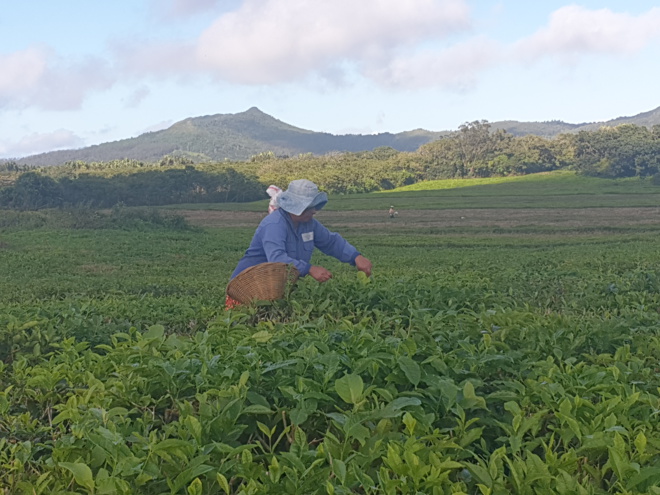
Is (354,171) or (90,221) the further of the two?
(354,171)

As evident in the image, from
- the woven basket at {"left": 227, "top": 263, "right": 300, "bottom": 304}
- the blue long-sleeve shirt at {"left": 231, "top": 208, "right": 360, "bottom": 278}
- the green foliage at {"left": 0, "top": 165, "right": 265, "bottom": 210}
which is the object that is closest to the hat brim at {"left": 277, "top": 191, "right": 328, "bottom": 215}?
the blue long-sleeve shirt at {"left": 231, "top": 208, "right": 360, "bottom": 278}

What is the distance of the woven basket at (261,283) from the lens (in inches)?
209

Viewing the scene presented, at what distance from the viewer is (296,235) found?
6578 mm

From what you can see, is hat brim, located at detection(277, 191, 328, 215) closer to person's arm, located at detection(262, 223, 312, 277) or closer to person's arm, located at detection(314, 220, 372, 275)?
person's arm, located at detection(262, 223, 312, 277)

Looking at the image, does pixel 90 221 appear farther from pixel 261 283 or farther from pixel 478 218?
pixel 261 283

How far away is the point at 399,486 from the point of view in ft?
6.01

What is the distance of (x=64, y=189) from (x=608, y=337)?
66095 millimetres

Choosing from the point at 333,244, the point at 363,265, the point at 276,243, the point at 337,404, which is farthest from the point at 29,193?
the point at 337,404

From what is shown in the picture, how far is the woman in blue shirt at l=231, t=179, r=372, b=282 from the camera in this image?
6144 mm

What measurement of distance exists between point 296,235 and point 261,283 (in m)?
1.32

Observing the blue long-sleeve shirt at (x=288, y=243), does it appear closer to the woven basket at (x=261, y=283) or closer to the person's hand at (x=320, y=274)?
the person's hand at (x=320, y=274)

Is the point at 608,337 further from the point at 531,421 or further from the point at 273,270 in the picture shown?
the point at 273,270

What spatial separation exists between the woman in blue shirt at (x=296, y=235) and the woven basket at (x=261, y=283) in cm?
40

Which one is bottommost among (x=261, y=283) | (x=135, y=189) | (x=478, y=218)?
(x=478, y=218)
